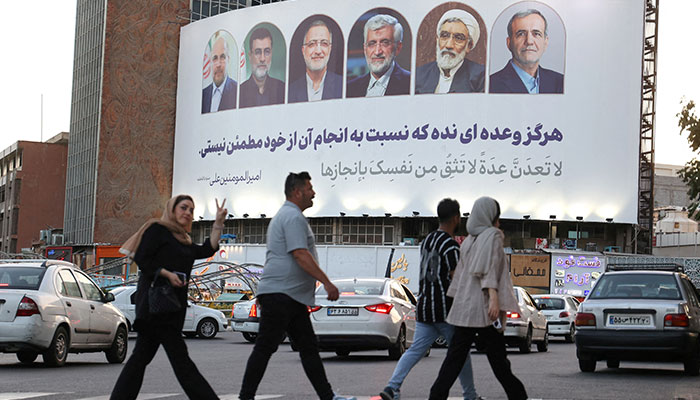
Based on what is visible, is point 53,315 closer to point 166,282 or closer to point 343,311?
point 343,311

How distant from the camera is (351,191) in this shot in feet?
219

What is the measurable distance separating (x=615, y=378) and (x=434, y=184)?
171 feet

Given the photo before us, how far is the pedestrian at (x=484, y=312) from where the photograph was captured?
7953 millimetres

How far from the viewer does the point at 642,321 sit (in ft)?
42.3

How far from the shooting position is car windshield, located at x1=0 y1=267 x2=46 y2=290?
1373 centimetres

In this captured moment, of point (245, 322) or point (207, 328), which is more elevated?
point (245, 322)

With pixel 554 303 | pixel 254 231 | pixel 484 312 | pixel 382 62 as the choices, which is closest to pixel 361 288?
pixel 484 312

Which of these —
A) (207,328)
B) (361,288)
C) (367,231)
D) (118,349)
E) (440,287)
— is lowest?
(207,328)

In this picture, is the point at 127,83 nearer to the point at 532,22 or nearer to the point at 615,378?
the point at 532,22

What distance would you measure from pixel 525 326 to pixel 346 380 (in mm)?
8880

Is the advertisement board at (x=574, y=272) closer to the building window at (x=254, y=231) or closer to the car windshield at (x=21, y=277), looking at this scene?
the building window at (x=254, y=231)

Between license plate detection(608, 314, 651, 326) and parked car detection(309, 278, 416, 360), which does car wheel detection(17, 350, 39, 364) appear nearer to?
parked car detection(309, 278, 416, 360)

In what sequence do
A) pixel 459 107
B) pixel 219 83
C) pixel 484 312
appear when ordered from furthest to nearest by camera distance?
pixel 219 83 < pixel 459 107 < pixel 484 312

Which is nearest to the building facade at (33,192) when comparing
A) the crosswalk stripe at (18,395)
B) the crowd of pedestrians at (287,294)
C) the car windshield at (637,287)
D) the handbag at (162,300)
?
the car windshield at (637,287)
